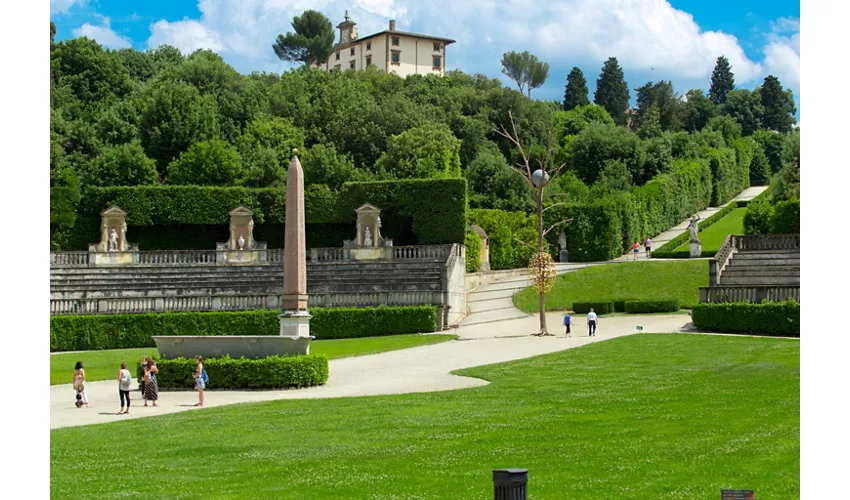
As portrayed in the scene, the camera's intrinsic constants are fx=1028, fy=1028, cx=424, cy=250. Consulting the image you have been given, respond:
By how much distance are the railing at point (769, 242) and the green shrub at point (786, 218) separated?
8.06 meters

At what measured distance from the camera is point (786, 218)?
5466cm

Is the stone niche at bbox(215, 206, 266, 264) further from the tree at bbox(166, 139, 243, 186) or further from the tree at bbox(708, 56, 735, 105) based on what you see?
the tree at bbox(708, 56, 735, 105)

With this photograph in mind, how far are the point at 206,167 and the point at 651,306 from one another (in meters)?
29.6

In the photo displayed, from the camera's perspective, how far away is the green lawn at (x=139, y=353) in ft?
103

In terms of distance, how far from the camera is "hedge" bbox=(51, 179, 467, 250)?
54281 millimetres

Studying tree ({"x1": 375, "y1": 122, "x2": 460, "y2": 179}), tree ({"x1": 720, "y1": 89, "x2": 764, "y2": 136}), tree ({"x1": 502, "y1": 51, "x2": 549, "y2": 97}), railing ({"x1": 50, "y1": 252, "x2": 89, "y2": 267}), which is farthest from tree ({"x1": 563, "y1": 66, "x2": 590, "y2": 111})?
railing ({"x1": 50, "y1": 252, "x2": 89, "y2": 267})

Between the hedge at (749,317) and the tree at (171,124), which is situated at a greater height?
the tree at (171,124)

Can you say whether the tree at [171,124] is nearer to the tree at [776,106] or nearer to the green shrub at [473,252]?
the green shrub at [473,252]

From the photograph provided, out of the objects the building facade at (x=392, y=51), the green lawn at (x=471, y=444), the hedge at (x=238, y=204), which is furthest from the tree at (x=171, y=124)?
the green lawn at (x=471, y=444)

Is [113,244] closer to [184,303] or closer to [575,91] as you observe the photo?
[184,303]

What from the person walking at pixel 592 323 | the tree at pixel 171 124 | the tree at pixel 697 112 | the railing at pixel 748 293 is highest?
the tree at pixel 697 112

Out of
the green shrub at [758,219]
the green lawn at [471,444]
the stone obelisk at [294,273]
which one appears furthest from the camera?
the green shrub at [758,219]
